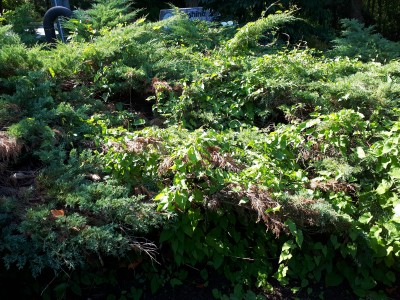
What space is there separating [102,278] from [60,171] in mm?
793

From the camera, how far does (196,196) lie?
3.23 m

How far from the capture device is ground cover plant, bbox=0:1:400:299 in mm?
3080

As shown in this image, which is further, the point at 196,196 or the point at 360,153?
the point at 360,153

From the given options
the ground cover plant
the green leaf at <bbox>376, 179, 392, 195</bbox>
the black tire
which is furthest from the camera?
the black tire

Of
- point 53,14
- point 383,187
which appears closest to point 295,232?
point 383,187

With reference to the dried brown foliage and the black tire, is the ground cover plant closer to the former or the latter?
the dried brown foliage

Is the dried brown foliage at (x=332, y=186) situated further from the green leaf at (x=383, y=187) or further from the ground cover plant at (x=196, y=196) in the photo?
the green leaf at (x=383, y=187)

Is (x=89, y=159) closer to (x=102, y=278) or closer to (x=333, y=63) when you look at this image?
(x=102, y=278)

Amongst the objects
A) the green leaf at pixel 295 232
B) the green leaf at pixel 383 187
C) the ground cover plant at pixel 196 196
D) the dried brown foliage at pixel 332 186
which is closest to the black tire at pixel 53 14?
the ground cover plant at pixel 196 196

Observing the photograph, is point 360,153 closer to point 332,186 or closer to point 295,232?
point 332,186

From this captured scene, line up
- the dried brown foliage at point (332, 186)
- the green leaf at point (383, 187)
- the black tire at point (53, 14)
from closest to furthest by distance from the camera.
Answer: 1. the green leaf at point (383, 187)
2. the dried brown foliage at point (332, 186)
3. the black tire at point (53, 14)

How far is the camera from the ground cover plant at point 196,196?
3.08 m

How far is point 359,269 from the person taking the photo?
11.3 ft

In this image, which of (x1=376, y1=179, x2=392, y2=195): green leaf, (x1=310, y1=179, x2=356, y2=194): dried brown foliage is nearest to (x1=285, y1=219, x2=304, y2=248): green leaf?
(x1=310, y1=179, x2=356, y2=194): dried brown foliage
